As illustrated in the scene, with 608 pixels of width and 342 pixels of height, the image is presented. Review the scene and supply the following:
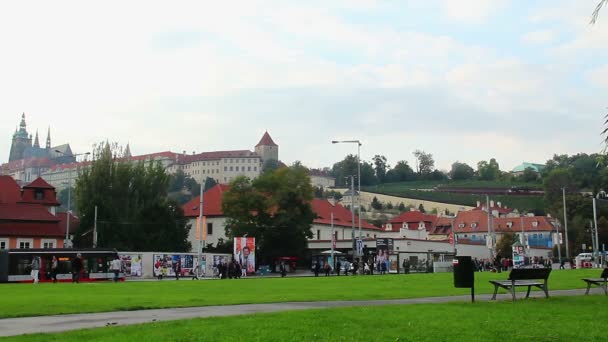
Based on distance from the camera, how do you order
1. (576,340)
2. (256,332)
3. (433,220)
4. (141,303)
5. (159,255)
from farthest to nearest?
(433,220) < (159,255) < (141,303) < (256,332) < (576,340)

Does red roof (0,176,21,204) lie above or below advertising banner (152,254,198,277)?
above

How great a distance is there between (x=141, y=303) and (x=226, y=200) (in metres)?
67.3

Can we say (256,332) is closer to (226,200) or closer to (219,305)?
(219,305)

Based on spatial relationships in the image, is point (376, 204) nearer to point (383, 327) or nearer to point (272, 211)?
point (272, 211)

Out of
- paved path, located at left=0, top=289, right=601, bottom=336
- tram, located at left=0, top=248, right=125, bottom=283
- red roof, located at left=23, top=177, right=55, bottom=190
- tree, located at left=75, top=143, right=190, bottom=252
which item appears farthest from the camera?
red roof, located at left=23, top=177, right=55, bottom=190

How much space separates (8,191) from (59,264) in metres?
38.9

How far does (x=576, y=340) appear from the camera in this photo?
35.3 ft

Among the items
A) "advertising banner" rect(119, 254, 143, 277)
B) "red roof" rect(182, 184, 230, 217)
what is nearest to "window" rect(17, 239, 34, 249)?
"advertising banner" rect(119, 254, 143, 277)

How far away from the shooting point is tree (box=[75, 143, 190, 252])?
83.4 metres

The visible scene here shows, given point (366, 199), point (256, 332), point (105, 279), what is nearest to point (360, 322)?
point (256, 332)

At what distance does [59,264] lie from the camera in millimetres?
56094

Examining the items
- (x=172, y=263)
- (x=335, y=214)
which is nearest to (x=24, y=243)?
(x=172, y=263)

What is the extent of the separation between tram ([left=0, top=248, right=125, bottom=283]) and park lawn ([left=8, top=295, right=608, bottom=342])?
42.3m

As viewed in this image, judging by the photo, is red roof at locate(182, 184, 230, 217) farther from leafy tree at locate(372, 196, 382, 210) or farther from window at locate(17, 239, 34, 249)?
leafy tree at locate(372, 196, 382, 210)
